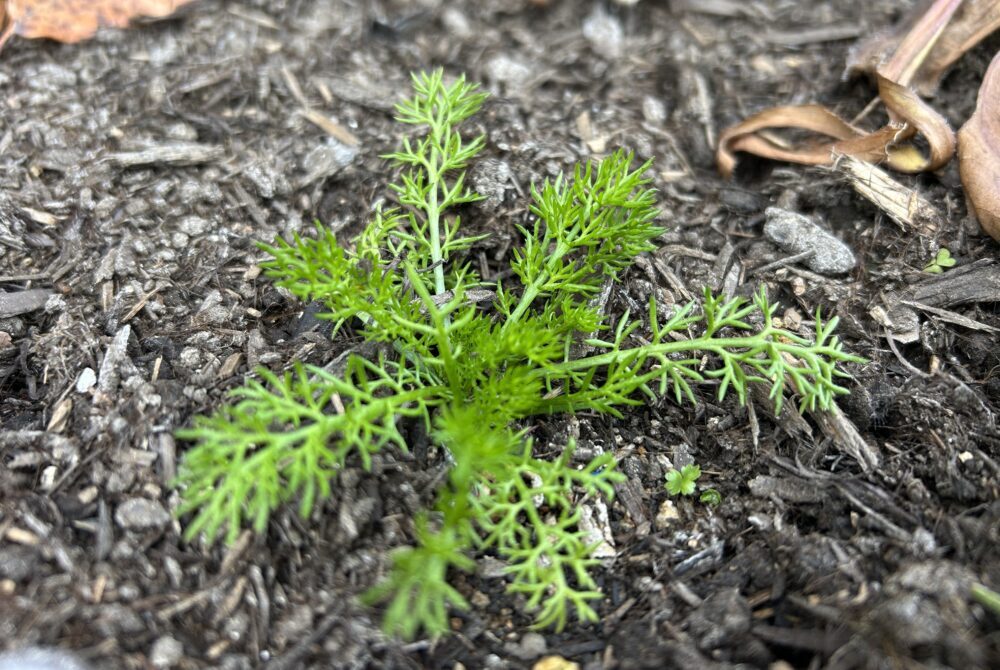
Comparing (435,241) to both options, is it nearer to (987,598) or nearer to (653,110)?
(653,110)

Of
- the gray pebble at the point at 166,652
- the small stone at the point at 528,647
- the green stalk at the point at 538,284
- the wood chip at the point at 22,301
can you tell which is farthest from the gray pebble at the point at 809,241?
the wood chip at the point at 22,301

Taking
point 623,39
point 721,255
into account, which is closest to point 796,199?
point 721,255

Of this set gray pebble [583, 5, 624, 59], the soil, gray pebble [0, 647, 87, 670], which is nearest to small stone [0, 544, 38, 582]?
the soil

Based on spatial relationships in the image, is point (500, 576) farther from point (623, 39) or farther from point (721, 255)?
point (623, 39)

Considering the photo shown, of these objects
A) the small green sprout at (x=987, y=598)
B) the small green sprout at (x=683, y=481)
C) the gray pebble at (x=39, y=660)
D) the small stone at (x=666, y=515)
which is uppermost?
the small green sprout at (x=987, y=598)

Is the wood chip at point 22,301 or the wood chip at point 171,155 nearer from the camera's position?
the wood chip at point 22,301

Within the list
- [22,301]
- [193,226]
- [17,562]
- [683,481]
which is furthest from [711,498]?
[22,301]

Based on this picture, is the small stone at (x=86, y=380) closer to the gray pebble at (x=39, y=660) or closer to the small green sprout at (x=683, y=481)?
Answer: the gray pebble at (x=39, y=660)
